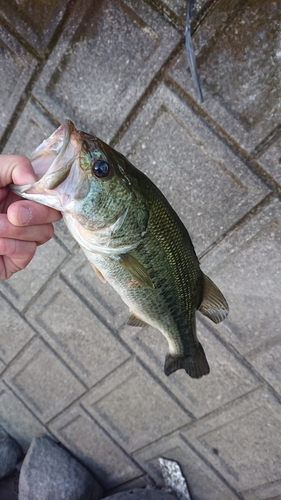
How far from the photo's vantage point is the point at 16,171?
4.84 ft

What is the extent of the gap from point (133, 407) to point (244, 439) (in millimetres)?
961

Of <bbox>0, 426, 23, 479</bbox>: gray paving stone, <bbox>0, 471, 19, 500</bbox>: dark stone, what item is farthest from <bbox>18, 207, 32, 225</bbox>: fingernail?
<bbox>0, 471, 19, 500</bbox>: dark stone

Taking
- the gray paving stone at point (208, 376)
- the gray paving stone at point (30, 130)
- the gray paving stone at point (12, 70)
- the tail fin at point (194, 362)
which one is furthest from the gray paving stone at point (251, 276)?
the gray paving stone at point (12, 70)

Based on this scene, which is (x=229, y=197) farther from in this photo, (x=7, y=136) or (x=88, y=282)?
(x=7, y=136)

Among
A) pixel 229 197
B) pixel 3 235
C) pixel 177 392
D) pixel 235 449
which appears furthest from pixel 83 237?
pixel 235 449

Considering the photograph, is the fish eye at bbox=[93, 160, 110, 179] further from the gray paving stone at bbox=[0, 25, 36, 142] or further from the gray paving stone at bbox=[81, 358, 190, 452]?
the gray paving stone at bbox=[81, 358, 190, 452]

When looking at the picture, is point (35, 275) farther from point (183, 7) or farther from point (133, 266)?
point (183, 7)

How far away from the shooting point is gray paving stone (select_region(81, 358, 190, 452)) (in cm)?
310

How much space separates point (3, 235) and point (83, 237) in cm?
35

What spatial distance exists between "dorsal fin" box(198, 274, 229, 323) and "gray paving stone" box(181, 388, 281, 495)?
115cm

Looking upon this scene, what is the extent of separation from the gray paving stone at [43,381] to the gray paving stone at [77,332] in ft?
0.42

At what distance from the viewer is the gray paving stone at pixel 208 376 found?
2.69 m

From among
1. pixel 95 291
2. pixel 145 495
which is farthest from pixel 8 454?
pixel 95 291

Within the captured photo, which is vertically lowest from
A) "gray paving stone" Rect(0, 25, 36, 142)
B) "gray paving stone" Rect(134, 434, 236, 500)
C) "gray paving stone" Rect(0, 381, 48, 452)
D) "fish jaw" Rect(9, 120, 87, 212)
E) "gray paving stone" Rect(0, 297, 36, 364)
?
"gray paving stone" Rect(0, 381, 48, 452)
